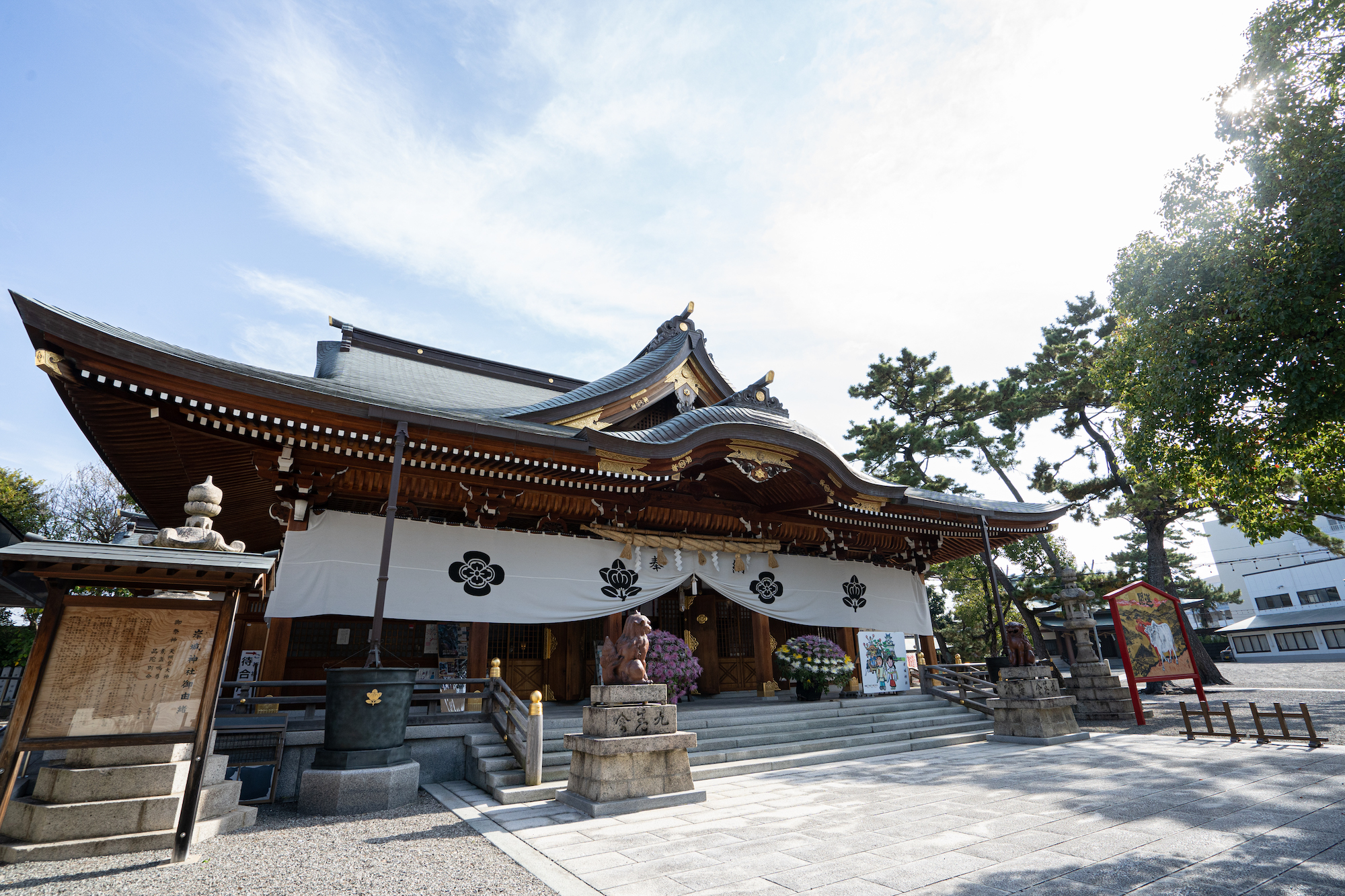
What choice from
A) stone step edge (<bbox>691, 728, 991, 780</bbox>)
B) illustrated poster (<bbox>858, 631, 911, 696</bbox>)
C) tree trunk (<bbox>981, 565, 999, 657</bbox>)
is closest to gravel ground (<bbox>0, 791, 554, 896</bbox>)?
stone step edge (<bbox>691, 728, 991, 780</bbox>)

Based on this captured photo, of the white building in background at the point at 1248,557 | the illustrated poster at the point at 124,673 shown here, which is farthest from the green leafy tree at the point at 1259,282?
the white building in background at the point at 1248,557

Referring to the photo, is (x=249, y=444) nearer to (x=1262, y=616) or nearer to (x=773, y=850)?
(x=773, y=850)

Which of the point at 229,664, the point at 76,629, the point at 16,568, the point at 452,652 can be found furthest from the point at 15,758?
the point at 229,664

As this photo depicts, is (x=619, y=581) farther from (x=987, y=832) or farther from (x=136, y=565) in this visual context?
(x=136, y=565)

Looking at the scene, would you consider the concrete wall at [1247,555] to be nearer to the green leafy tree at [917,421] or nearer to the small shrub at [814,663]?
the green leafy tree at [917,421]

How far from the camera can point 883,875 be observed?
4059 millimetres

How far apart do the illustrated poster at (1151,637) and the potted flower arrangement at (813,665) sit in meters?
5.25

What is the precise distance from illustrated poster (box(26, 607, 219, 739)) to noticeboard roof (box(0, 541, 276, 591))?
31 centimetres

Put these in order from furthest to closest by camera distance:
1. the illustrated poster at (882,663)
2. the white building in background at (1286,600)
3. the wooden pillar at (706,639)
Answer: the white building in background at (1286,600)
the wooden pillar at (706,639)
the illustrated poster at (882,663)

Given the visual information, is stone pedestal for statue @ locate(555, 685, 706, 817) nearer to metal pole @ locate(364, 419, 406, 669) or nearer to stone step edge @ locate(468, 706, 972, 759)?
stone step edge @ locate(468, 706, 972, 759)

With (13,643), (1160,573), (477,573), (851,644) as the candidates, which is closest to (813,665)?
(851,644)

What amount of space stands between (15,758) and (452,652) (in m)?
7.25

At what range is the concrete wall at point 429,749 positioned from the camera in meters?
7.07

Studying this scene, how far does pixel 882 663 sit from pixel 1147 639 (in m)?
4.96
